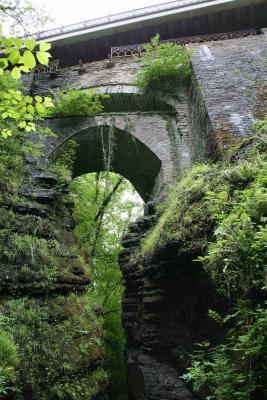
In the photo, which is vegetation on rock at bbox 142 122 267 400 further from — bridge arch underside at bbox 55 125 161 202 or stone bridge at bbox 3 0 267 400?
bridge arch underside at bbox 55 125 161 202

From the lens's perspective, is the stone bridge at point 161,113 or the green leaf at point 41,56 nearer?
the green leaf at point 41,56

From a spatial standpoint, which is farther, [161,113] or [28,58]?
[161,113]

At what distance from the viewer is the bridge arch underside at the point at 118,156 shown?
9250mm

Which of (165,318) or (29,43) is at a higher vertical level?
(29,43)

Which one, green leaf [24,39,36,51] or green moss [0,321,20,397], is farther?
green moss [0,321,20,397]

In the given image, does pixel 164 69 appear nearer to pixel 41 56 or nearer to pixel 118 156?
pixel 118 156

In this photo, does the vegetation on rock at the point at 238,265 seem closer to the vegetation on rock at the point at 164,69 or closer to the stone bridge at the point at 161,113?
the stone bridge at the point at 161,113

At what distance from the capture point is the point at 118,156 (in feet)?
32.6

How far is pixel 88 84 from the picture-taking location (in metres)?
10.5

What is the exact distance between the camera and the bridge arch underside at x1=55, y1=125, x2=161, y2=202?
925cm

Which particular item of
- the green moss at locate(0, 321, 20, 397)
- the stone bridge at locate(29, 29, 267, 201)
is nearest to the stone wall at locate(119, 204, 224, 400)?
the green moss at locate(0, 321, 20, 397)

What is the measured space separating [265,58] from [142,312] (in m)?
6.96

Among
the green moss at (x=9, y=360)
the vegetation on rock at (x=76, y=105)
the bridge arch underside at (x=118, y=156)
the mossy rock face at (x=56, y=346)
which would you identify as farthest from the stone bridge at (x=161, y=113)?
the green moss at (x=9, y=360)

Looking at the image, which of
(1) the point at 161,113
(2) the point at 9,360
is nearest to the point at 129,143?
(1) the point at 161,113
